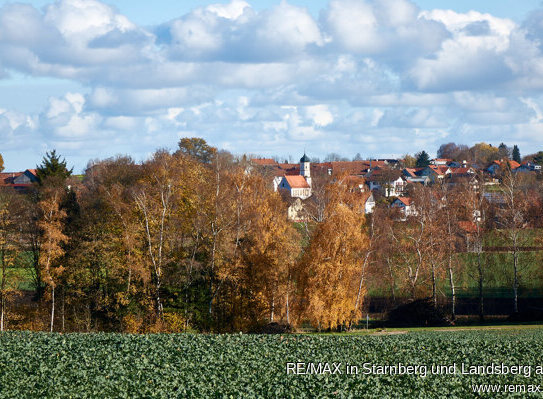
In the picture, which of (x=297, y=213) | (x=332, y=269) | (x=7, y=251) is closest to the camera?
(x=332, y=269)

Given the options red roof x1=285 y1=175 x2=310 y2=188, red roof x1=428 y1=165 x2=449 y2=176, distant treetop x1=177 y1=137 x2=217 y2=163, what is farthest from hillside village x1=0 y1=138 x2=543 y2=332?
red roof x1=428 y1=165 x2=449 y2=176

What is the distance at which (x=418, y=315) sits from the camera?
176 ft

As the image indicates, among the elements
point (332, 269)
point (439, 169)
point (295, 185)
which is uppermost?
point (439, 169)

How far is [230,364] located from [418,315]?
3497 cm

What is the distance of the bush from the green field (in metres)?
24.8

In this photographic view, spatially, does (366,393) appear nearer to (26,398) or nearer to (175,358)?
(175,358)

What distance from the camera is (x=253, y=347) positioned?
82.5 feet

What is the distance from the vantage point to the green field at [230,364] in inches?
758

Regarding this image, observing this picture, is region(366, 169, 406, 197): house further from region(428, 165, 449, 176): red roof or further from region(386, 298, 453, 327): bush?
region(386, 298, 453, 327): bush

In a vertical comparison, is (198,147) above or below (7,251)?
above

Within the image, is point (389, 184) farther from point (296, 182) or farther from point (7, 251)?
point (7, 251)

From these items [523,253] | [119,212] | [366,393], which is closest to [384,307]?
[523,253]

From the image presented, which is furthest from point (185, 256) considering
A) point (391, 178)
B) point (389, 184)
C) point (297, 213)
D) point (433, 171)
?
point (433, 171)

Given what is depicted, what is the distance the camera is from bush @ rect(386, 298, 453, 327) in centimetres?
5250
